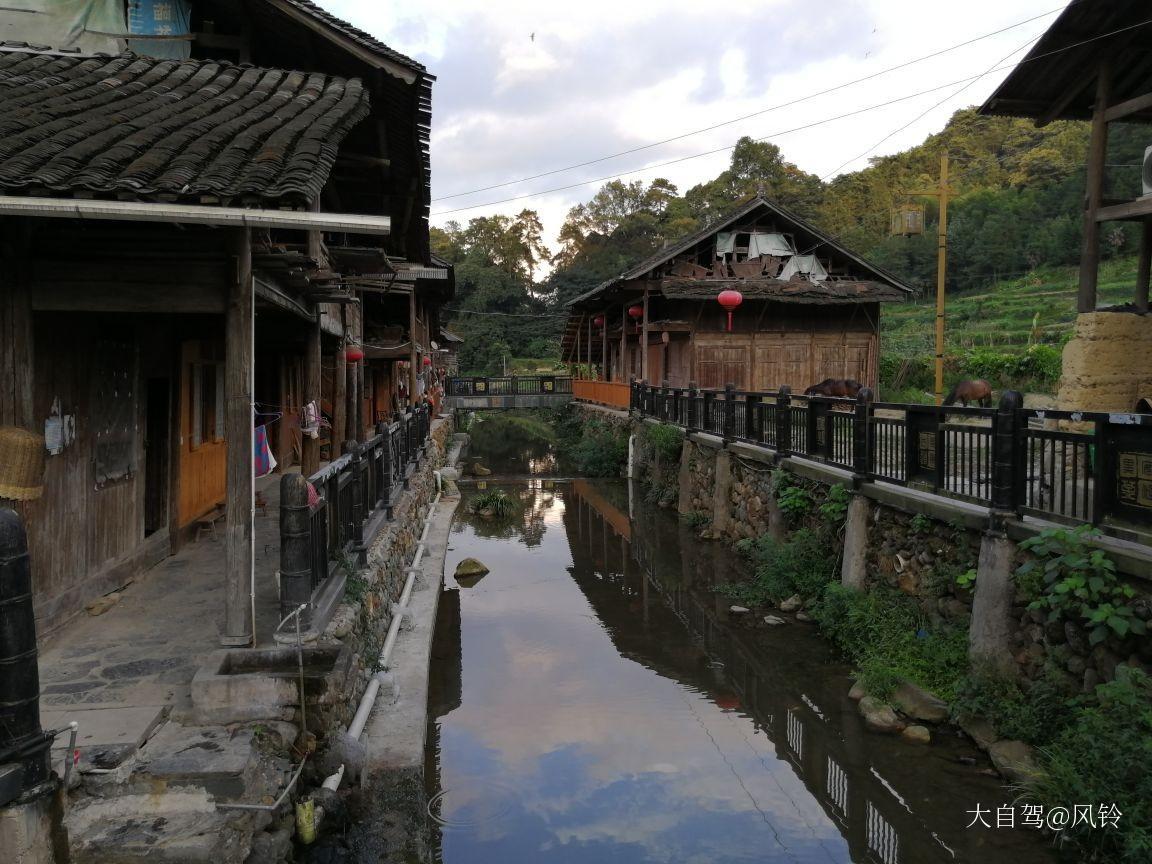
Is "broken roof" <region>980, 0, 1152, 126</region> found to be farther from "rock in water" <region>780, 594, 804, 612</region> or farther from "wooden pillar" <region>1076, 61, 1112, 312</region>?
"rock in water" <region>780, 594, 804, 612</region>

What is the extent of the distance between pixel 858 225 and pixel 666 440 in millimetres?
43720

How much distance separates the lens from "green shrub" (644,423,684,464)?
16.5 meters

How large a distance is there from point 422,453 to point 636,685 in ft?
30.2

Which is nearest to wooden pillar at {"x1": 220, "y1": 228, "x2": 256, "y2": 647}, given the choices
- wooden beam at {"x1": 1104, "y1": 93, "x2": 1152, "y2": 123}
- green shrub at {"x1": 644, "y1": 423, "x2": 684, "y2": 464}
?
wooden beam at {"x1": 1104, "y1": 93, "x2": 1152, "y2": 123}

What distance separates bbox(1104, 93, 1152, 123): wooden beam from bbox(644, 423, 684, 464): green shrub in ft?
29.4

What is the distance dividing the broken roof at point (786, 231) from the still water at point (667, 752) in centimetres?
1297

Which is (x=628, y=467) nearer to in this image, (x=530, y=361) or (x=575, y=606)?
(x=575, y=606)

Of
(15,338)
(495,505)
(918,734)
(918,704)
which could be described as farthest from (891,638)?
(495,505)

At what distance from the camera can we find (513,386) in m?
36.6

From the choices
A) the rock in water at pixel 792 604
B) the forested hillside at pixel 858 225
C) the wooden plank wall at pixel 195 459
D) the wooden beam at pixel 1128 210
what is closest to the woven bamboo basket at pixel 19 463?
the wooden plank wall at pixel 195 459

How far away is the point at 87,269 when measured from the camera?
491cm

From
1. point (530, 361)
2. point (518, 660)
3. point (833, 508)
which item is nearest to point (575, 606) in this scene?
point (518, 660)

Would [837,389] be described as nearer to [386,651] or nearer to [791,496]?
[791,496]

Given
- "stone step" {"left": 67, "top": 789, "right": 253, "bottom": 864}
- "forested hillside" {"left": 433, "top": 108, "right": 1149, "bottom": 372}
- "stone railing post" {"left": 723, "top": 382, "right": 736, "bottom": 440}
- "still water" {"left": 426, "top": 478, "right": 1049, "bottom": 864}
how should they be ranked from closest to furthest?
1. "stone step" {"left": 67, "top": 789, "right": 253, "bottom": 864}
2. "still water" {"left": 426, "top": 478, "right": 1049, "bottom": 864}
3. "stone railing post" {"left": 723, "top": 382, "right": 736, "bottom": 440}
4. "forested hillside" {"left": 433, "top": 108, "right": 1149, "bottom": 372}
